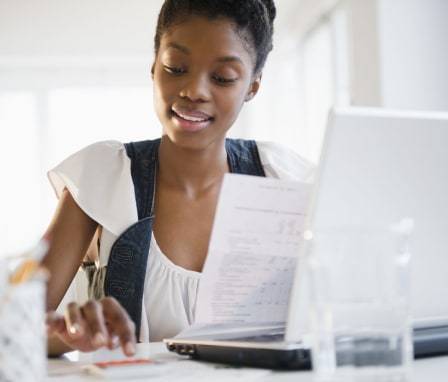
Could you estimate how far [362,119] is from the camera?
0.92 metres

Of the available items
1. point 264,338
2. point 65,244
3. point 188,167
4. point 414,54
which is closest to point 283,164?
point 188,167

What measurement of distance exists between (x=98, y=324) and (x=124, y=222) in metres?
0.56

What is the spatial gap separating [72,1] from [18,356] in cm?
569

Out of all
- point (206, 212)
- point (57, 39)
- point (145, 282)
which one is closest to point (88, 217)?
point (145, 282)

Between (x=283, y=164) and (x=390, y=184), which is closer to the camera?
(x=390, y=184)

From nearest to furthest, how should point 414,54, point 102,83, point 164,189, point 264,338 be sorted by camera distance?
1. point 264,338
2. point 164,189
3. point 414,54
4. point 102,83

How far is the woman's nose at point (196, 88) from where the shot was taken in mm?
1570

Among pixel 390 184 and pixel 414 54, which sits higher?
pixel 414 54

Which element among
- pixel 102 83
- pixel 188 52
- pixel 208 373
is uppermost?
pixel 102 83

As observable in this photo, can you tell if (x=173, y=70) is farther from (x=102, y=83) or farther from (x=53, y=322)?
(x=102, y=83)

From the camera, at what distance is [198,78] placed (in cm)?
157

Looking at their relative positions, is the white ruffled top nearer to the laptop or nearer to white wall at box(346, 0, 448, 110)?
the laptop

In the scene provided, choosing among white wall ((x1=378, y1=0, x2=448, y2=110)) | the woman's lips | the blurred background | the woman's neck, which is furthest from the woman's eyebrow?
the blurred background

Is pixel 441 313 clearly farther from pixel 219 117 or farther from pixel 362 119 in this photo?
pixel 219 117
